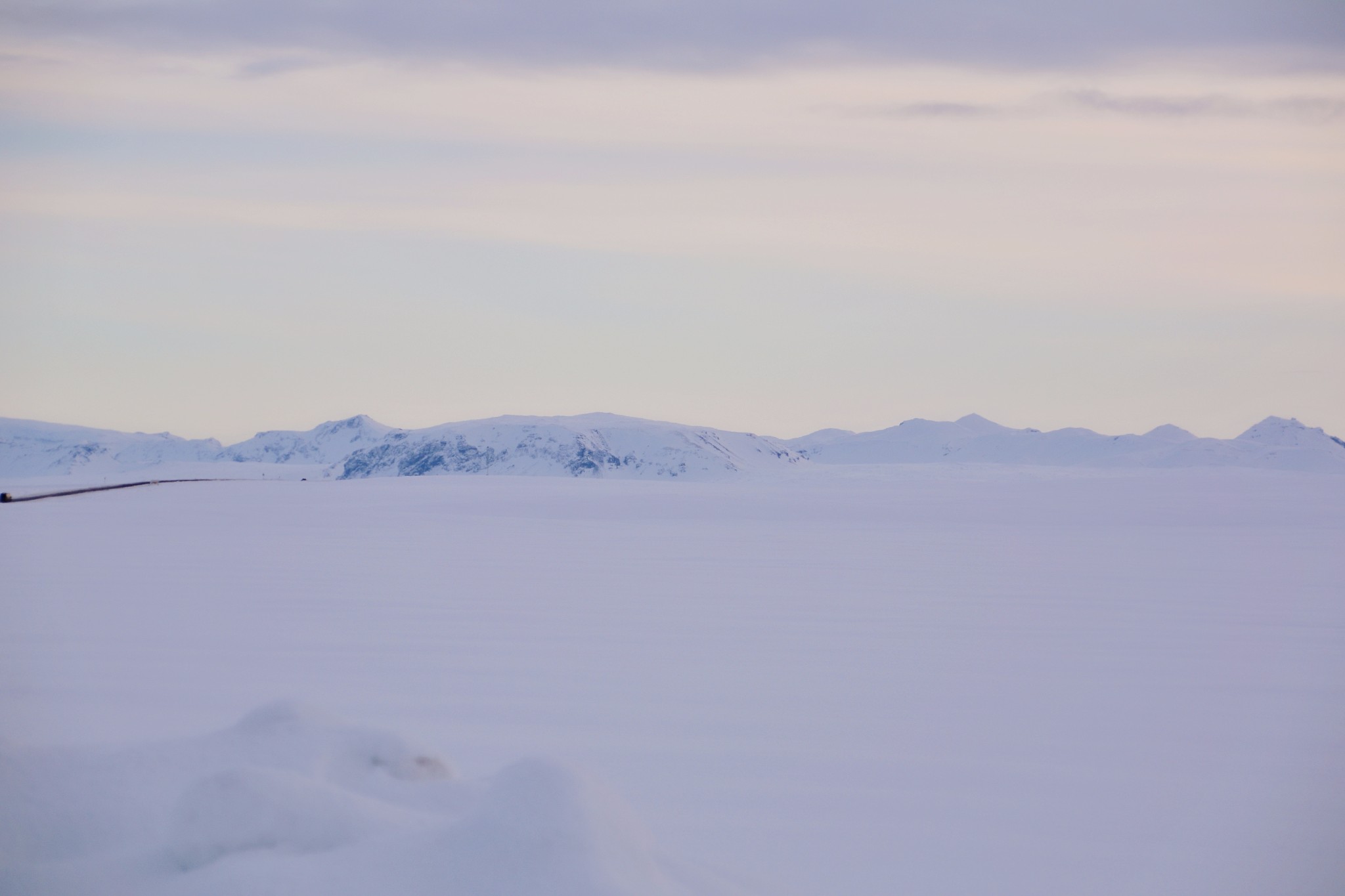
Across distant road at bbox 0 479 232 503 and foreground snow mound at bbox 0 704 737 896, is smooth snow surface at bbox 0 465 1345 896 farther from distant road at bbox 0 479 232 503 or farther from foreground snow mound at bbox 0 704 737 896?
distant road at bbox 0 479 232 503

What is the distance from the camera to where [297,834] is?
2895 mm

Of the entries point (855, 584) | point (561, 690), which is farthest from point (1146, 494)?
point (561, 690)

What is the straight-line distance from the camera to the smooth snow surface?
288 cm

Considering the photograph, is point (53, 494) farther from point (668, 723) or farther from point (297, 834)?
point (297, 834)

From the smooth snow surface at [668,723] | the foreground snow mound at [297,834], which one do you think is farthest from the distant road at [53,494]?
the foreground snow mound at [297,834]

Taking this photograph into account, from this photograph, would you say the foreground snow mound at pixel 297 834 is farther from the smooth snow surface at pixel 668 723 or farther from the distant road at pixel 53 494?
the distant road at pixel 53 494

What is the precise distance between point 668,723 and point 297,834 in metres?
2.73

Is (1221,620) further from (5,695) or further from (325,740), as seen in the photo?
(5,695)

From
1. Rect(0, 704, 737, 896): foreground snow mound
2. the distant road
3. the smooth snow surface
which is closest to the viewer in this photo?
Rect(0, 704, 737, 896): foreground snow mound

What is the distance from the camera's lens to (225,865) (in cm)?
274

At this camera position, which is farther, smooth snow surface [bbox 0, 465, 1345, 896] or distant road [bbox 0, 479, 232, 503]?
distant road [bbox 0, 479, 232, 503]

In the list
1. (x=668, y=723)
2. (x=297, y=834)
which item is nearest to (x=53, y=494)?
(x=668, y=723)

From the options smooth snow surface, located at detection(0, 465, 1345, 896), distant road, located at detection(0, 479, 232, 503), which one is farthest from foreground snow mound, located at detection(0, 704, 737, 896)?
distant road, located at detection(0, 479, 232, 503)

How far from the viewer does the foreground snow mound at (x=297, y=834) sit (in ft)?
8.68
